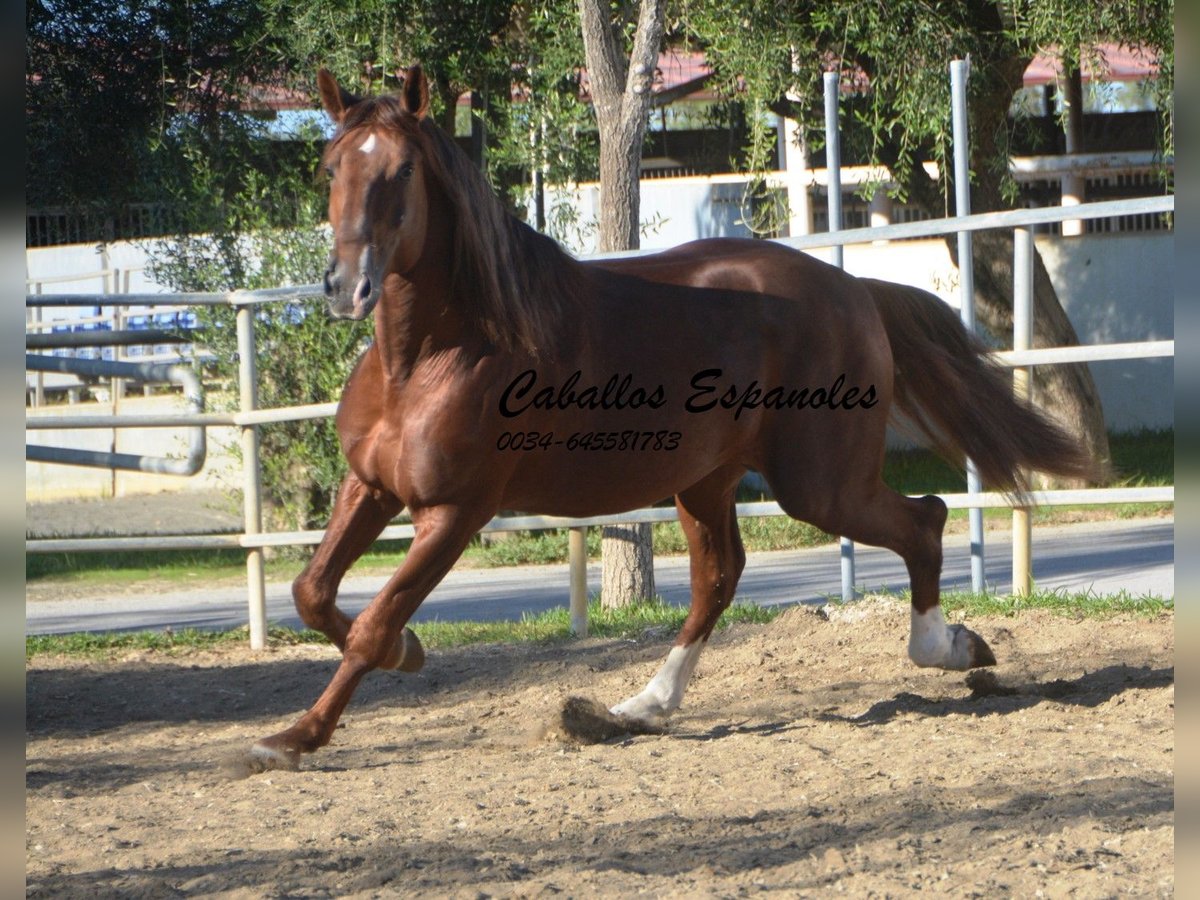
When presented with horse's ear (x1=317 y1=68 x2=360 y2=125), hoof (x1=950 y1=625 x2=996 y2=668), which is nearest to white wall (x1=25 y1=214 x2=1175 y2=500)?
hoof (x1=950 y1=625 x2=996 y2=668)

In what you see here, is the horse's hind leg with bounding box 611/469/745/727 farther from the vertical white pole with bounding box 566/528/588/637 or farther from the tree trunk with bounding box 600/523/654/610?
the tree trunk with bounding box 600/523/654/610

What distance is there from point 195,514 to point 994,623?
8870 millimetres

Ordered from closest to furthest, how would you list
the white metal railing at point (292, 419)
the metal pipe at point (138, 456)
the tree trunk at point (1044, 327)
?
the white metal railing at point (292, 419)
the metal pipe at point (138, 456)
the tree trunk at point (1044, 327)

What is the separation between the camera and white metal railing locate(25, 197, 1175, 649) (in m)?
5.79

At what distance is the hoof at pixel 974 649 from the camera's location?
4.73 metres

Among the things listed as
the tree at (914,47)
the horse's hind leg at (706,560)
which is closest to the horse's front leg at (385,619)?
the horse's hind leg at (706,560)

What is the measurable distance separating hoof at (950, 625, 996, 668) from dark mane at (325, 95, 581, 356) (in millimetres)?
1763

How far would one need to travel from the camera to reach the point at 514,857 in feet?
9.86

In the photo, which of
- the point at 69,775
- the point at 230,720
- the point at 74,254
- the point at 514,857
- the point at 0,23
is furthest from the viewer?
the point at 74,254

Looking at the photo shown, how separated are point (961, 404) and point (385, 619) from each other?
7.91 feet

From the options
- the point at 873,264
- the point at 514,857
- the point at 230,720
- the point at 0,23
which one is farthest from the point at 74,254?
the point at 0,23

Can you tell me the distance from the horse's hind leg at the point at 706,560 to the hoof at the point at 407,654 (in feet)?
2.54

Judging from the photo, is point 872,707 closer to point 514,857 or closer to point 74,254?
point 514,857

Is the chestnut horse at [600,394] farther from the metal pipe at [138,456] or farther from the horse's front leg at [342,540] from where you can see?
the metal pipe at [138,456]
